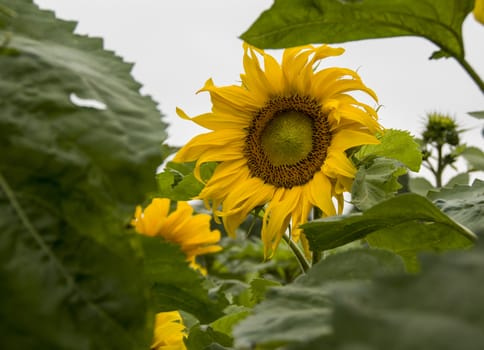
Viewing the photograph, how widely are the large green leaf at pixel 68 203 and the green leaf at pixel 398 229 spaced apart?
0.75ft

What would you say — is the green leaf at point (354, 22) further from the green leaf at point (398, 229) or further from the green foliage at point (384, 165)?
the green foliage at point (384, 165)

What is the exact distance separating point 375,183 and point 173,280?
0.36 metres

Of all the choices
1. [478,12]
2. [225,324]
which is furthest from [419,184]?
[478,12]

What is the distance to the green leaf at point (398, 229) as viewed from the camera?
0.62 meters

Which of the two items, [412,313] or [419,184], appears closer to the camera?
[412,313]

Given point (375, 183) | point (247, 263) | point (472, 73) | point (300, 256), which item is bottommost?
point (247, 263)

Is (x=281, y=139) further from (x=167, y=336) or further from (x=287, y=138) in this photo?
(x=167, y=336)

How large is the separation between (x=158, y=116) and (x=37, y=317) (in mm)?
162

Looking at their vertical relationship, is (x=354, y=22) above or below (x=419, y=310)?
above

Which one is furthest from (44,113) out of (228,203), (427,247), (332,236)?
(228,203)

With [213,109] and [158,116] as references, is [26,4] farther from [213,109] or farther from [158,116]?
[213,109]

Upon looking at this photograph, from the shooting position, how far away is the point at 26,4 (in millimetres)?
567

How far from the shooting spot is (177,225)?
4.74 ft

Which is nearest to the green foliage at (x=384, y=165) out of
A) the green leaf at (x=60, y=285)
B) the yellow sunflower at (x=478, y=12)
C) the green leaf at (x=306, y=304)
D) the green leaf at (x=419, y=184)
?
the yellow sunflower at (x=478, y=12)
